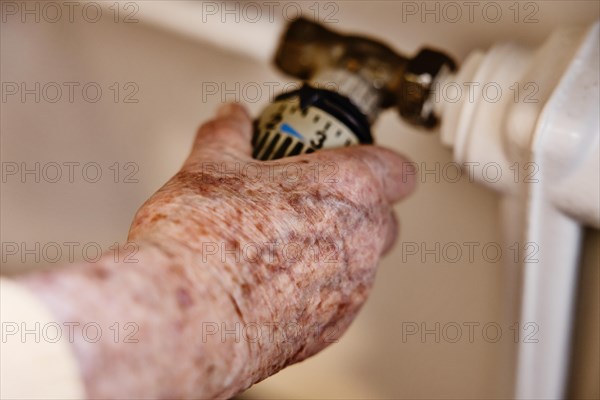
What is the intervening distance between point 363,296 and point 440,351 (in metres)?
0.19

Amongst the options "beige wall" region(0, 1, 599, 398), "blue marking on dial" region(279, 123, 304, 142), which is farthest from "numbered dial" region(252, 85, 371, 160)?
"beige wall" region(0, 1, 599, 398)

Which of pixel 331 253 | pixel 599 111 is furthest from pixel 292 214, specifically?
pixel 599 111

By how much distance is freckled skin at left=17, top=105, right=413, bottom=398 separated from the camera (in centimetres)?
25

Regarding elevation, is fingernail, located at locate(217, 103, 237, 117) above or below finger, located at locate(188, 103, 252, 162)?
above

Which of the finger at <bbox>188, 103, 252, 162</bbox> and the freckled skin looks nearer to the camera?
the freckled skin

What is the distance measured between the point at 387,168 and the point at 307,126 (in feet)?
0.17

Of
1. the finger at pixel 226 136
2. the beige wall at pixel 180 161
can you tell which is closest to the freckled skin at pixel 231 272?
the finger at pixel 226 136

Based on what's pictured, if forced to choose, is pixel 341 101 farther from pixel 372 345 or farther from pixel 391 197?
pixel 372 345

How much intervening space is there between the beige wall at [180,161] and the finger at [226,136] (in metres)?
0.15

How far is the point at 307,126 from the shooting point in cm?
38

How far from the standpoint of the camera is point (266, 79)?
562 mm

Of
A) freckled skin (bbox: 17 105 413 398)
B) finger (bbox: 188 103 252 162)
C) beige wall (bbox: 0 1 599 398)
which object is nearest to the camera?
freckled skin (bbox: 17 105 413 398)

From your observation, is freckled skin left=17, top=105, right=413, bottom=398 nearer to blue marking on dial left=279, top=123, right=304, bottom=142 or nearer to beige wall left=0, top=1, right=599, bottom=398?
blue marking on dial left=279, top=123, right=304, bottom=142

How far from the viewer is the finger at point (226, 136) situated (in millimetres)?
369
